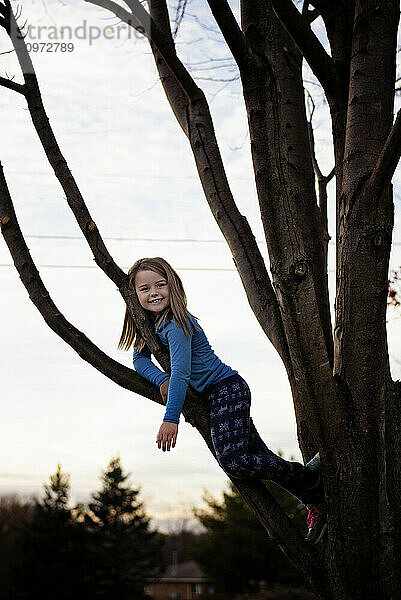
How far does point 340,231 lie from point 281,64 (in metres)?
0.77

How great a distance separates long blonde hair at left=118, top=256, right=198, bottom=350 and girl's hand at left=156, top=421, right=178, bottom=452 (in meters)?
0.44

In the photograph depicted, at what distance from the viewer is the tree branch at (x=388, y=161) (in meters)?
2.23

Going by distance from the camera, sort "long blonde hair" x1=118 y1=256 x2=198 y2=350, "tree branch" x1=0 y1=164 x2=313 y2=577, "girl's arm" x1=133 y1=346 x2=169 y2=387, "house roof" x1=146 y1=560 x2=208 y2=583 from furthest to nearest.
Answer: "house roof" x1=146 y1=560 x2=208 y2=583
"long blonde hair" x1=118 y1=256 x2=198 y2=350
"girl's arm" x1=133 y1=346 x2=169 y2=387
"tree branch" x1=0 y1=164 x2=313 y2=577

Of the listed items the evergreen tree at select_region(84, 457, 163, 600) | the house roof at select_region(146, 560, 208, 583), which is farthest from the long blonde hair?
the house roof at select_region(146, 560, 208, 583)

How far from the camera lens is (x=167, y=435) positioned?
8.14 ft

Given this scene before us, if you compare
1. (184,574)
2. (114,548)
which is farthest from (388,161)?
(184,574)

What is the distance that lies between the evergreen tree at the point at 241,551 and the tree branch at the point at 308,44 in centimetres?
1661

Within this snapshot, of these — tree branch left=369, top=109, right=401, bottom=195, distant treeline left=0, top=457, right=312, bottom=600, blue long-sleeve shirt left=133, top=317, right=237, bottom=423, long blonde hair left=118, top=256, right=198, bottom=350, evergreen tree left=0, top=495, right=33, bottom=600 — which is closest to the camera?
tree branch left=369, top=109, right=401, bottom=195

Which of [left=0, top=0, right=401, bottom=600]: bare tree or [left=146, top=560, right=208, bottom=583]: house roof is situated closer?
[left=0, top=0, right=401, bottom=600]: bare tree

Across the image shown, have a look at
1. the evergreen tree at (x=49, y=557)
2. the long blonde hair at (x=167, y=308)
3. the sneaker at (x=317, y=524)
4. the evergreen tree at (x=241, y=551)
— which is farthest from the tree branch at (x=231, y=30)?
the evergreen tree at (x=49, y=557)

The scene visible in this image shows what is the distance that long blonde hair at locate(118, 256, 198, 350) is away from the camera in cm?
275

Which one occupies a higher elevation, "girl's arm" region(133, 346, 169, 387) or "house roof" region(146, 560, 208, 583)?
"girl's arm" region(133, 346, 169, 387)

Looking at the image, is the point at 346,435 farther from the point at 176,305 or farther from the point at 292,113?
the point at 292,113

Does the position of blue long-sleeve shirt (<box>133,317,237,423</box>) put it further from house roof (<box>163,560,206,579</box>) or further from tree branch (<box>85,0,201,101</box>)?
house roof (<box>163,560,206,579</box>)
